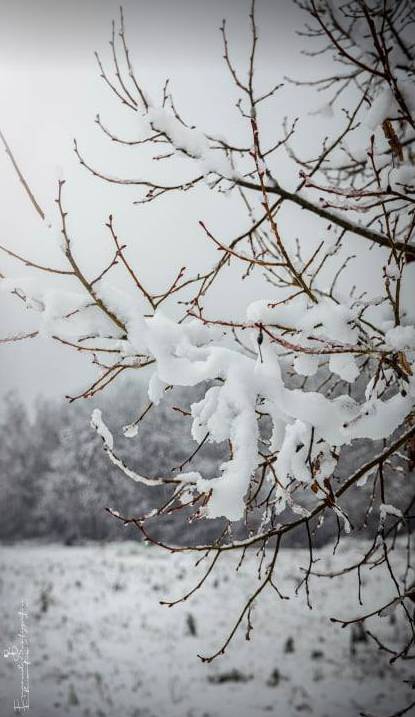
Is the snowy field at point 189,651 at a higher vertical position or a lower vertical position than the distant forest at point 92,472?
lower

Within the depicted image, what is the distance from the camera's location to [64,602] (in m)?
12.5

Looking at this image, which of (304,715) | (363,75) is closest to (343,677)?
(304,715)

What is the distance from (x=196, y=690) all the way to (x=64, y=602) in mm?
6597

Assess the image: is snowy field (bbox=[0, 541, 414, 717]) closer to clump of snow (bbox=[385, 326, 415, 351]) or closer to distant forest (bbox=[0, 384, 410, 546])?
distant forest (bbox=[0, 384, 410, 546])

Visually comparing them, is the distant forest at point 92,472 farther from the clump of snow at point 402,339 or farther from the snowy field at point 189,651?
the clump of snow at point 402,339

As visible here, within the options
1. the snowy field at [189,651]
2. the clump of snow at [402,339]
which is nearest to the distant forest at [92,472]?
the snowy field at [189,651]

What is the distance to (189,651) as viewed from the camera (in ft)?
A: 29.3

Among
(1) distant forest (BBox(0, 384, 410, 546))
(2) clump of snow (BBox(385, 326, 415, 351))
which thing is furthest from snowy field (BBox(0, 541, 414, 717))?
(2) clump of snow (BBox(385, 326, 415, 351))

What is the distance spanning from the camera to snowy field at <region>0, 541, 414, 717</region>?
713 cm

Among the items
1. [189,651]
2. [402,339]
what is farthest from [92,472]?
[402,339]

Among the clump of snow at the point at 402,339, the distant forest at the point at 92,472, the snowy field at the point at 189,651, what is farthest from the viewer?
the distant forest at the point at 92,472

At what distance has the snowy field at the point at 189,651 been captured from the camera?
713cm

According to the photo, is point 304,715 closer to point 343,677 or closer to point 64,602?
point 343,677

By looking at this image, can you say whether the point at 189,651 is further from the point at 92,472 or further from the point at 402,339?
the point at 92,472
